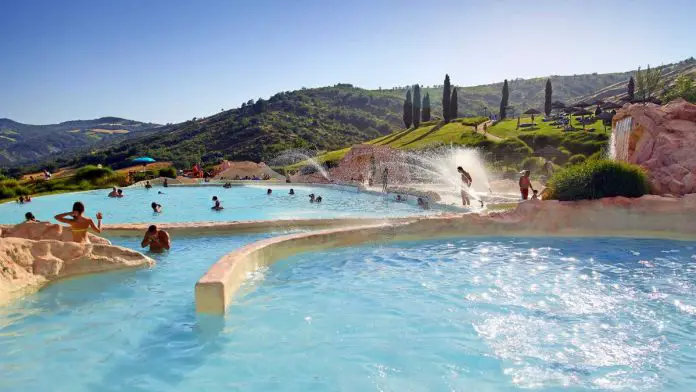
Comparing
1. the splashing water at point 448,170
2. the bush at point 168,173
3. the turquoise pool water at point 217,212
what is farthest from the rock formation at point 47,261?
the bush at point 168,173

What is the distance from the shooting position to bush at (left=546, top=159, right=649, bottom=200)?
1076 centimetres

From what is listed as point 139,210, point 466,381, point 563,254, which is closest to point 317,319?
point 466,381

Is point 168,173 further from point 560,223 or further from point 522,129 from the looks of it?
point 560,223

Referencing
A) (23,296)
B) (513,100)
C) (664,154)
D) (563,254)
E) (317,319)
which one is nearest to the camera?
(317,319)

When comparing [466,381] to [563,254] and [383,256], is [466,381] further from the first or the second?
[563,254]

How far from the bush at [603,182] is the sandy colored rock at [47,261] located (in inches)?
349

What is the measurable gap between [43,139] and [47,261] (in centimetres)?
18025

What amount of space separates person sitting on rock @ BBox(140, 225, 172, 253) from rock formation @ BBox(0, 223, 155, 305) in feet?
3.14

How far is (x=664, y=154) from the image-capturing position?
12.1 m

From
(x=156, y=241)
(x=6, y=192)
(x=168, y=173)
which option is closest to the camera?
(x=156, y=241)

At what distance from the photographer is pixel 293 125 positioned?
88.4m

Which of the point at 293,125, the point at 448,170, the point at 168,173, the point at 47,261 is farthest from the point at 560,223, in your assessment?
the point at 293,125

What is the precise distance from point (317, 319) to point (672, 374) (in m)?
3.55

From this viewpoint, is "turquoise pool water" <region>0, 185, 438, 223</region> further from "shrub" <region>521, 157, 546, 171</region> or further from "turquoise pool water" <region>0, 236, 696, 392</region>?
"shrub" <region>521, 157, 546, 171</region>
